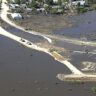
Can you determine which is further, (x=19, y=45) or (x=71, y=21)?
(x=71, y=21)

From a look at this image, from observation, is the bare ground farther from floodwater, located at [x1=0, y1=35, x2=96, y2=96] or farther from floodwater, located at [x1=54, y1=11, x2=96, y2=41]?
floodwater, located at [x1=0, y1=35, x2=96, y2=96]

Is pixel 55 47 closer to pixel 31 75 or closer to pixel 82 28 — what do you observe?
pixel 31 75

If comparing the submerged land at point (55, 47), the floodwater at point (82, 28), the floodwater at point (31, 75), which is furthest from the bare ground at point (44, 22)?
the floodwater at point (31, 75)

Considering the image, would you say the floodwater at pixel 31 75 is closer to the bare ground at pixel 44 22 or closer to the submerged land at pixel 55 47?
the submerged land at pixel 55 47

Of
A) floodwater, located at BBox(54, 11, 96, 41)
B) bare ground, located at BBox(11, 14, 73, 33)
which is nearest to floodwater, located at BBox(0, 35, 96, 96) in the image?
floodwater, located at BBox(54, 11, 96, 41)

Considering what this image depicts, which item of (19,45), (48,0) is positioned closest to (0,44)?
(19,45)

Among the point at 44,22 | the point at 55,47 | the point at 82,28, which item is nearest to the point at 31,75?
the point at 55,47

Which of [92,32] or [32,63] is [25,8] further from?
[32,63]
